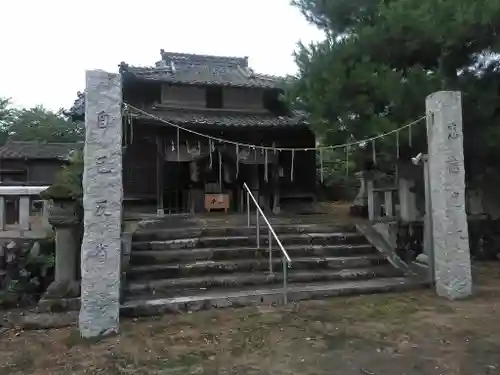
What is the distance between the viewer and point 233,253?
7.46 m

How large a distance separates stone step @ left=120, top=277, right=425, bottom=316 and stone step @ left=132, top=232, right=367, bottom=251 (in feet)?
4.22

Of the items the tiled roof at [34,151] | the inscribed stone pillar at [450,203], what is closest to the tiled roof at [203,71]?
the inscribed stone pillar at [450,203]

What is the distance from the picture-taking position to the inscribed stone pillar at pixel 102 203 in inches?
197

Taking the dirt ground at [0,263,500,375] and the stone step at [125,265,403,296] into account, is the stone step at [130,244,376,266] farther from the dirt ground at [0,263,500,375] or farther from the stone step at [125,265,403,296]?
the dirt ground at [0,263,500,375]

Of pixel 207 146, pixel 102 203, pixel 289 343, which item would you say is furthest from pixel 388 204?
pixel 102 203

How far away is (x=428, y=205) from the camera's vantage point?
6879 millimetres

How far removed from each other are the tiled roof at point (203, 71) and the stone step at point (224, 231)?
15.9 ft

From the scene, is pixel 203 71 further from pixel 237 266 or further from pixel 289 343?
pixel 289 343

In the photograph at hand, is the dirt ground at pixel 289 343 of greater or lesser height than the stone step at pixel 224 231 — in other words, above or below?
below

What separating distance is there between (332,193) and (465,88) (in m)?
14.2

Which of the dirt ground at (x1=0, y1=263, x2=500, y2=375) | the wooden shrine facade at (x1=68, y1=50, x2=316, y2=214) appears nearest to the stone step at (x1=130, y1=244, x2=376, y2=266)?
the dirt ground at (x1=0, y1=263, x2=500, y2=375)

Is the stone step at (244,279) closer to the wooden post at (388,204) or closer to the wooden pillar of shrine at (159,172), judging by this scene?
the wooden post at (388,204)

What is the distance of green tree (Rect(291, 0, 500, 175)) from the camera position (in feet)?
24.0

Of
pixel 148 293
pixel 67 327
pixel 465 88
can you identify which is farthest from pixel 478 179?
pixel 67 327
